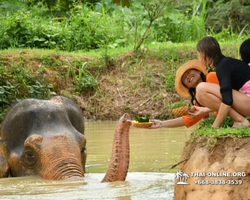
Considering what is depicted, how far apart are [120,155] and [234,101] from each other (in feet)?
4.65

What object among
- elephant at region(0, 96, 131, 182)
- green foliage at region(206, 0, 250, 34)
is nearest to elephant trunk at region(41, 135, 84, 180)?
elephant at region(0, 96, 131, 182)

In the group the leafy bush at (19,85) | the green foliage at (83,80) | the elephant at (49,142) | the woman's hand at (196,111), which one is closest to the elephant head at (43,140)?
the elephant at (49,142)

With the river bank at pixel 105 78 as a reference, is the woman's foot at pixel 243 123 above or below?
above

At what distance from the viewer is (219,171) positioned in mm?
4289

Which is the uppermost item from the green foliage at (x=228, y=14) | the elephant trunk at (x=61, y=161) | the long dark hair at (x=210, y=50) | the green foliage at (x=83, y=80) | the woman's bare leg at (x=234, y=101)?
the long dark hair at (x=210, y=50)

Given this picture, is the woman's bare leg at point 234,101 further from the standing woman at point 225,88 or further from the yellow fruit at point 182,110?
the yellow fruit at point 182,110

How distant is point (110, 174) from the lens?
19.1 feet

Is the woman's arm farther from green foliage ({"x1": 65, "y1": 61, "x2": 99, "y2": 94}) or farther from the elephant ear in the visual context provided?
green foliage ({"x1": 65, "y1": 61, "x2": 99, "y2": 94})

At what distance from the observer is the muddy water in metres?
5.46

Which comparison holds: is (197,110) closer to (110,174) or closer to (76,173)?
(110,174)

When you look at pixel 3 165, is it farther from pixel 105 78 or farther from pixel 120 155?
pixel 105 78

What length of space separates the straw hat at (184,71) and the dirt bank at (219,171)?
1505 mm

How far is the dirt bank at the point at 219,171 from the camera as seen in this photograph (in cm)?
416

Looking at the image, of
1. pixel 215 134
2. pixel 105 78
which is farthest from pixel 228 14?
pixel 215 134
